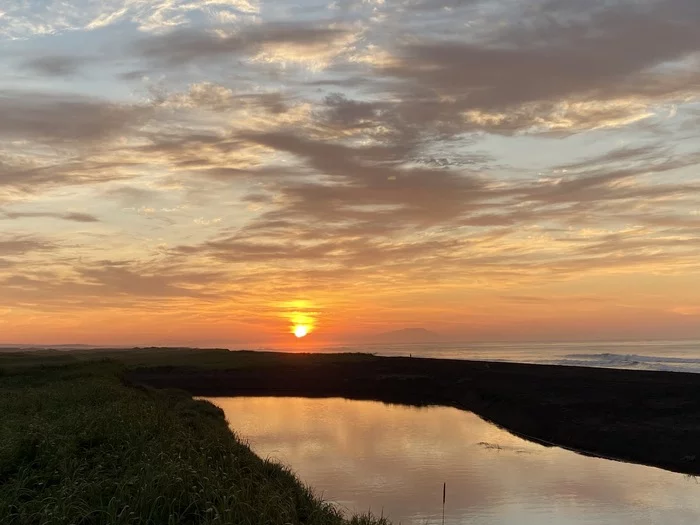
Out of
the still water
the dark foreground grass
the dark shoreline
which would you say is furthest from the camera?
the dark shoreline

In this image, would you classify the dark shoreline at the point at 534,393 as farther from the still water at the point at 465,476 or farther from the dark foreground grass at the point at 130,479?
the dark foreground grass at the point at 130,479

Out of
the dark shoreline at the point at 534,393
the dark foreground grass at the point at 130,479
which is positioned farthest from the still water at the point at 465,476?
the dark foreground grass at the point at 130,479

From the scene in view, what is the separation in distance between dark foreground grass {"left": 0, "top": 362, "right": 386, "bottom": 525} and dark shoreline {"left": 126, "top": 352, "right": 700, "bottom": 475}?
2655 centimetres

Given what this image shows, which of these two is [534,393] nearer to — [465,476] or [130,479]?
[465,476]

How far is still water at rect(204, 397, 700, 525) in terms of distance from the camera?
78.8 feet

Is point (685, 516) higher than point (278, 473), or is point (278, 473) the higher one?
point (278, 473)

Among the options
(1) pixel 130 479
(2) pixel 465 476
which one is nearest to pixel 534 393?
(2) pixel 465 476

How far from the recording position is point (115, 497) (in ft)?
36.9

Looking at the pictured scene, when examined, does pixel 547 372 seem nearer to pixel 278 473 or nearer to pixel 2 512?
pixel 278 473

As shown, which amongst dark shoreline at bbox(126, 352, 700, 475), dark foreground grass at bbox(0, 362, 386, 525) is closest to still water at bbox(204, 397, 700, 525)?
dark shoreline at bbox(126, 352, 700, 475)

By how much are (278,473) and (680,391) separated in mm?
43668

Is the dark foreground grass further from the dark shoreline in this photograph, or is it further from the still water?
the dark shoreline

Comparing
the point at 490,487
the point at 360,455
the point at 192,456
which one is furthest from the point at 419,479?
the point at 192,456

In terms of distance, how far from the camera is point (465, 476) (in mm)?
30109
